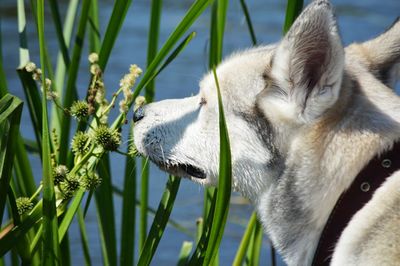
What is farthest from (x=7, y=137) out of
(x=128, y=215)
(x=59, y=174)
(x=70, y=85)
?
(x=128, y=215)

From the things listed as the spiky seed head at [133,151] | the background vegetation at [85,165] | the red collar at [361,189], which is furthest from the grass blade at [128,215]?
the red collar at [361,189]

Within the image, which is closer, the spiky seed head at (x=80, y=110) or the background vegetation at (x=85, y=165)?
the background vegetation at (x=85, y=165)

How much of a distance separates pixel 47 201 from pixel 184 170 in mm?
584

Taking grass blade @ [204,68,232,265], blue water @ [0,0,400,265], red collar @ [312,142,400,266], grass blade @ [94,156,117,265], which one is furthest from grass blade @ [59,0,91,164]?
blue water @ [0,0,400,265]

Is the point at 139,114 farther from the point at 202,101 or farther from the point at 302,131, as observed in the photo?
the point at 302,131

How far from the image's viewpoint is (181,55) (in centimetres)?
951

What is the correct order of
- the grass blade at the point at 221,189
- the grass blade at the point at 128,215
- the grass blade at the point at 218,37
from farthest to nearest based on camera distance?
the grass blade at the point at 128,215, the grass blade at the point at 218,37, the grass blade at the point at 221,189

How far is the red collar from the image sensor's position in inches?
130

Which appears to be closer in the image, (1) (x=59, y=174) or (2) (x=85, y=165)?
(1) (x=59, y=174)

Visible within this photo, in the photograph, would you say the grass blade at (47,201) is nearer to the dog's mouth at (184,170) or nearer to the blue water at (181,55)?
the dog's mouth at (184,170)

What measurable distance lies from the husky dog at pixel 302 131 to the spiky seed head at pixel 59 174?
39 cm

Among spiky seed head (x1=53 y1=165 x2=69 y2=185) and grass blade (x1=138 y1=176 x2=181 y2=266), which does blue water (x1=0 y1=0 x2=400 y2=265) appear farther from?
spiky seed head (x1=53 y1=165 x2=69 y2=185)

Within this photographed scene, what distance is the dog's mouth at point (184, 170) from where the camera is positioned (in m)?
3.78

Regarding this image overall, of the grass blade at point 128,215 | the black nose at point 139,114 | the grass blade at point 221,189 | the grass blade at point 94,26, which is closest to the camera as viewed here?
the grass blade at point 221,189
